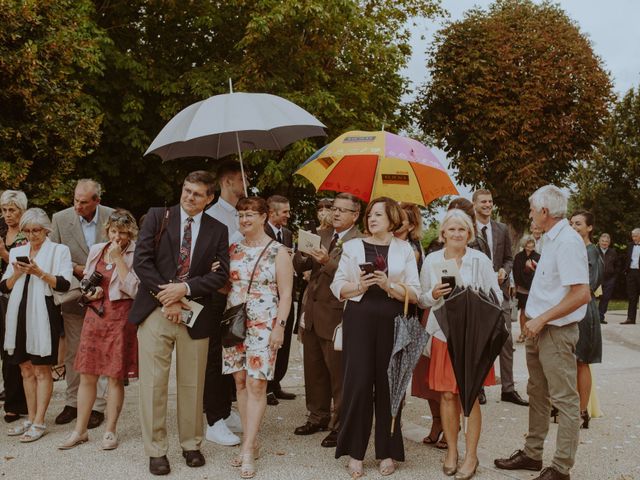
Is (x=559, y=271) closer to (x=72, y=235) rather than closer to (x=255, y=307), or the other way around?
(x=255, y=307)

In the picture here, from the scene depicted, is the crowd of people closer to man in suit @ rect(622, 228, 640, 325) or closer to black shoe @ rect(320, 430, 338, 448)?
black shoe @ rect(320, 430, 338, 448)

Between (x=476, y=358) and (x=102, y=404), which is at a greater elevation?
(x=476, y=358)

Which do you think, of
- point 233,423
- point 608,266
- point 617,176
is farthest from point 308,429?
point 617,176

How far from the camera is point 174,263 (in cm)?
499

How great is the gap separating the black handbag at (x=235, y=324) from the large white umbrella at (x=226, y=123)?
1.08 metres

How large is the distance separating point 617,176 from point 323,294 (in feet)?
92.8

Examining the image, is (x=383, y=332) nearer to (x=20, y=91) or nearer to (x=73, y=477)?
(x=73, y=477)

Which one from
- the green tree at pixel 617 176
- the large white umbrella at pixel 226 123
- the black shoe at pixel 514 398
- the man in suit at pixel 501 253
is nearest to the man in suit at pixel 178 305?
the large white umbrella at pixel 226 123

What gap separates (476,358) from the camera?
477cm

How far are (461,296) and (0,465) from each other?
12.1ft

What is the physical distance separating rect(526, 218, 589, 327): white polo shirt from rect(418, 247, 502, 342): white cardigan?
1.01ft

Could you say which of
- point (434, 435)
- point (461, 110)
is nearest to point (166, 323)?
point (434, 435)

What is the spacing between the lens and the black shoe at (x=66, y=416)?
238 inches

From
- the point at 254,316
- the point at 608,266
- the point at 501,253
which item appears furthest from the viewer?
the point at 608,266
